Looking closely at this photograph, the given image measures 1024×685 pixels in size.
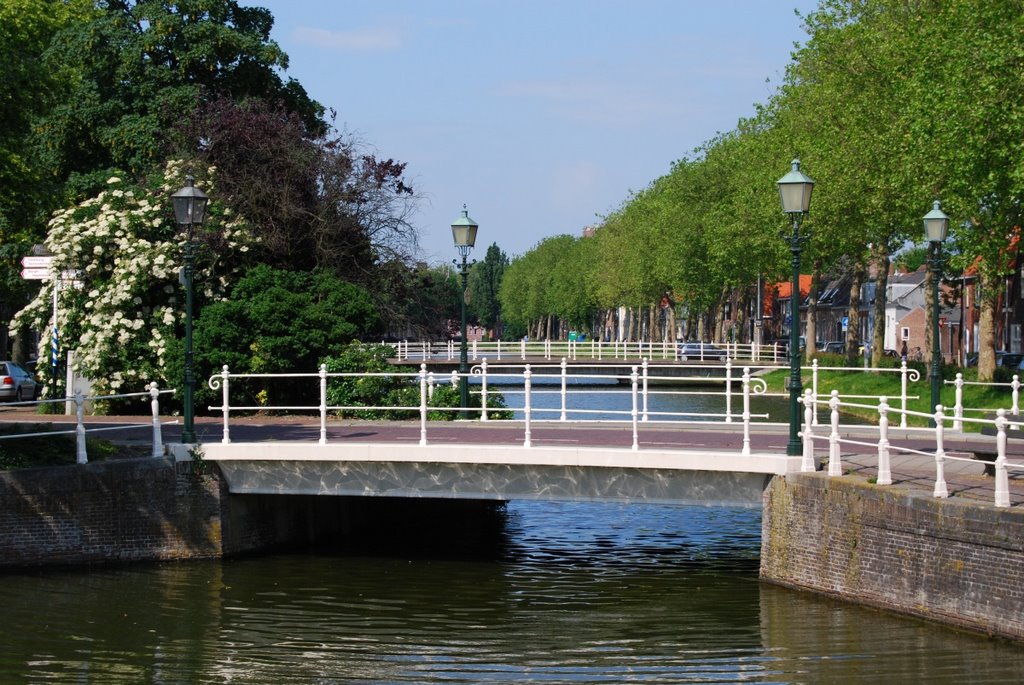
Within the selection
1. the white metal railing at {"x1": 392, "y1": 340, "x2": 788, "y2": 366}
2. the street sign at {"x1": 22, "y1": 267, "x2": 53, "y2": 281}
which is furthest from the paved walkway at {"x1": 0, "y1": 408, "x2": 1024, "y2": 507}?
the white metal railing at {"x1": 392, "y1": 340, "x2": 788, "y2": 366}

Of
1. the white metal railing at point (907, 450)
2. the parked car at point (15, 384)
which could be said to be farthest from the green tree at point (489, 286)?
the white metal railing at point (907, 450)

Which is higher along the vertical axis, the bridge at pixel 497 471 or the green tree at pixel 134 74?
the green tree at pixel 134 74

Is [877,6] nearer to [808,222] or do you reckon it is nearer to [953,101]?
[808,222]

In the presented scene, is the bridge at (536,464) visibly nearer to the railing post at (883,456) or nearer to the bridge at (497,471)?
the bridge at (497,471)

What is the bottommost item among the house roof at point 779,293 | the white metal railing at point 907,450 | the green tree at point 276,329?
the white metal railing at point 907,450

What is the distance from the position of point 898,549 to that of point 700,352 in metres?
61.8

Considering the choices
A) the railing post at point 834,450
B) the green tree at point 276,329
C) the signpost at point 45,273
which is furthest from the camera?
the signpost at point 45,273

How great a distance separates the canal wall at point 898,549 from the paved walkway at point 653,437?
69 cm

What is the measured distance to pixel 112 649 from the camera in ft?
51.1

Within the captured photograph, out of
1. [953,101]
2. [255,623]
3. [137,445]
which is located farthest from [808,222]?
[255,623]

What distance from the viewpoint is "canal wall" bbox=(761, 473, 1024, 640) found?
48.0 ft

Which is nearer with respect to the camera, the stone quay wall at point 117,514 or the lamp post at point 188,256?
the stone quay wall at point 117,514

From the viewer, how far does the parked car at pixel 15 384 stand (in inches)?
1641

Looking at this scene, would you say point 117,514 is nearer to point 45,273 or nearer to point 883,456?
point 883,456
